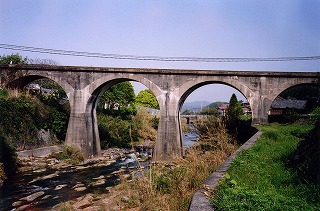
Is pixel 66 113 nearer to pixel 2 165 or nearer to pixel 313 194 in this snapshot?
pixel 2 165

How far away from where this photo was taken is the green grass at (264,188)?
326cm

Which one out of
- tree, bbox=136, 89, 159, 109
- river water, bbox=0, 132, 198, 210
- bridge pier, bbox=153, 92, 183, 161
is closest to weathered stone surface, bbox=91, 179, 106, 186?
river water, bbox=0, 132, 198, 210

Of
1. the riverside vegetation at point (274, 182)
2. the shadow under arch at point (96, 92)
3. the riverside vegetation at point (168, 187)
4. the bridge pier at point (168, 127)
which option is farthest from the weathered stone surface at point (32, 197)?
the shadow under arch at point (96, 92)

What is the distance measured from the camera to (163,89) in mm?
18203

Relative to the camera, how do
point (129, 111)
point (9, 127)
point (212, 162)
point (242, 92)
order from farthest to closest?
1. point (129, 111)
2. point (242, 92)
3. point (9, 127)
4. point (212, 162)

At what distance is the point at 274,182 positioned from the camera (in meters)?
4.76

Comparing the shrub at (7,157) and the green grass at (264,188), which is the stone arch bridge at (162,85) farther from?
the green grass at (264,188)

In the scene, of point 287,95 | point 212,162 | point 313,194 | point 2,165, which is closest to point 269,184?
point 313,194

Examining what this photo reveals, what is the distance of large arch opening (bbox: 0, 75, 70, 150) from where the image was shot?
1523 cm

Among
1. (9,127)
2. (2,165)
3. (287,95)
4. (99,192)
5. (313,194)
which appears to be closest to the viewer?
(313,194)

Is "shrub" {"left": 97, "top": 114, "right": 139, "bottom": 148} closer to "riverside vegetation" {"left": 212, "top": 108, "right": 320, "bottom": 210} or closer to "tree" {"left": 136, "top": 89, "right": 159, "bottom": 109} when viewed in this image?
"riverside vegetation" {"left": 212, "top": 108, "right": 320, "bottom": 210}

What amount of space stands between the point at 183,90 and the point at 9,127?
972 cm

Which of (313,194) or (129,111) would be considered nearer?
(313,194)

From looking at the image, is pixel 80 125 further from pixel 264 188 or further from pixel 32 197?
pixel 264 188
